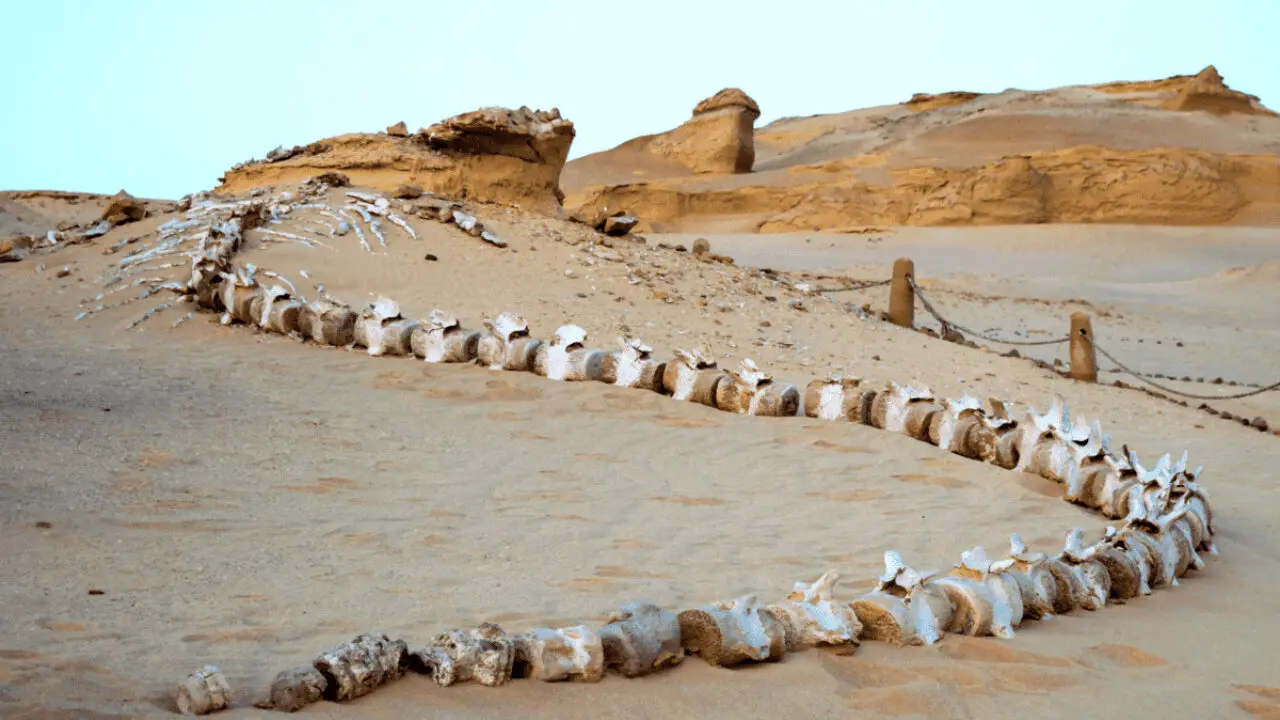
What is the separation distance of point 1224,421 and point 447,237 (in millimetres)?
6396

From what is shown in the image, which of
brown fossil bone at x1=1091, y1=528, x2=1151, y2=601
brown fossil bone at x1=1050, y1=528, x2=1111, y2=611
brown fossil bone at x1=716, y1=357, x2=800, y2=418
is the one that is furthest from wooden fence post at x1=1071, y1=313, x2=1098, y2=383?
brown fossil bone at x1=1050, y1=528, x2=1111, y2=611

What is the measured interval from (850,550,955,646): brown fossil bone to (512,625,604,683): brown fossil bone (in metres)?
0.81

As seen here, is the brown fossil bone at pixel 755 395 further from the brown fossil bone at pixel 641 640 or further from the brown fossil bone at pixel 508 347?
the brown fossil bone at pixel 641 640

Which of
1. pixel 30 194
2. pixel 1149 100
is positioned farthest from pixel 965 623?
pixel 1149 100

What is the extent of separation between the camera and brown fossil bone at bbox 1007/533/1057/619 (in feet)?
11.5

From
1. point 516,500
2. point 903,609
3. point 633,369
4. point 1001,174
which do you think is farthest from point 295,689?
point 1001,174

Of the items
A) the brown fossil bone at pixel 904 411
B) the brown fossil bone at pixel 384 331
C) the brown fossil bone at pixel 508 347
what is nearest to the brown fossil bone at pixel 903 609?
the brown fossil bone at pixel 904 411

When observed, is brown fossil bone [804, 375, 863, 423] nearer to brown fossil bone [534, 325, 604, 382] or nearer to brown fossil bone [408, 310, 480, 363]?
brown fossil bone [534, 325, 604, 382]

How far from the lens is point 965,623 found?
3316 millimetres

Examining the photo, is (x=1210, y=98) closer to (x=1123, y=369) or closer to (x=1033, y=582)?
(x=1123, y=369)

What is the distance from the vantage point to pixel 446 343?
738 cm

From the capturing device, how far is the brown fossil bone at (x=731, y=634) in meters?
2.90

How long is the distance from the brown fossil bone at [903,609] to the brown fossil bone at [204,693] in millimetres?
1650

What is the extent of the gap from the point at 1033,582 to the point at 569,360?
3937 mm
